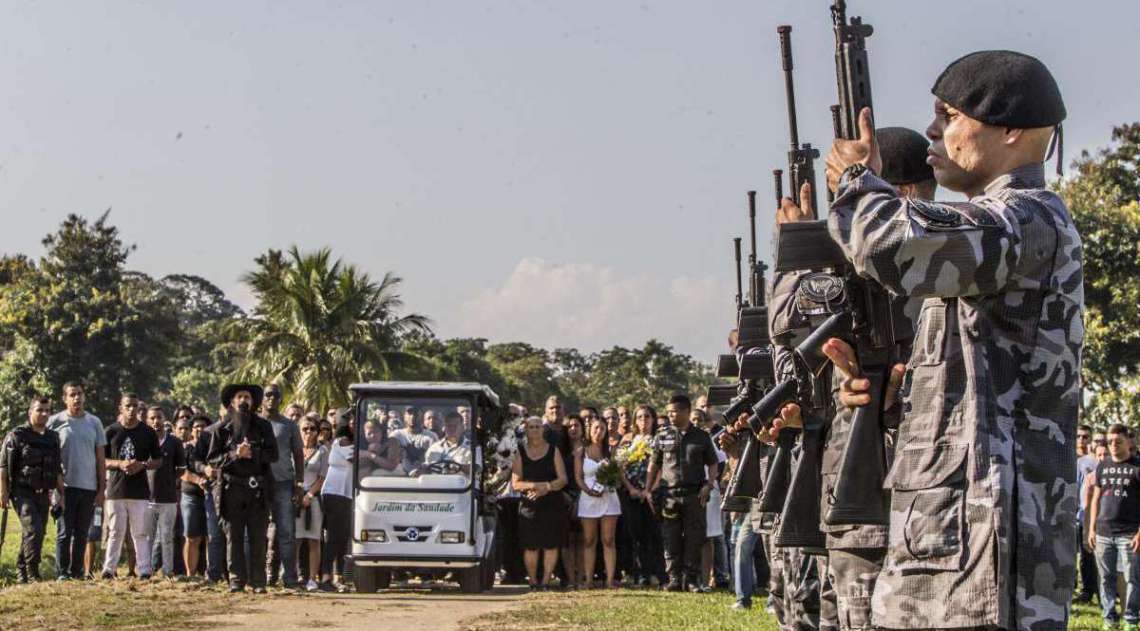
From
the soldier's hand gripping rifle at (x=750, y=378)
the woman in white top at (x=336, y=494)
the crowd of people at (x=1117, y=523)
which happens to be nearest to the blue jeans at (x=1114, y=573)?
the crowd of people at (x=1117, y=523)

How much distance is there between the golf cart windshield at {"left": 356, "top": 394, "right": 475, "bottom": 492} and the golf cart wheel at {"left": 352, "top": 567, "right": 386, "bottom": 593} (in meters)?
0.95

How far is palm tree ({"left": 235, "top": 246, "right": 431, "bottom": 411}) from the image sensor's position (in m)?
42.5

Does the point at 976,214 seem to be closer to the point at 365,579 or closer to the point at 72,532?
the point at 72,532

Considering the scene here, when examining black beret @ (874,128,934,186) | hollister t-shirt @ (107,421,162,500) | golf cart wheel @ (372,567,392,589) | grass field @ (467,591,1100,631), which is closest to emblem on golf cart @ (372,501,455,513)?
golf cart wheel @ (372,567,392,589)

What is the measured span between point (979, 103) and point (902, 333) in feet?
3.38

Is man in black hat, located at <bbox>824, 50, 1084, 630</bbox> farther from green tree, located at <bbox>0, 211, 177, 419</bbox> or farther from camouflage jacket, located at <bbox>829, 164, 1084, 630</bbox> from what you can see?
green tree, located at <bbox>0, 211, 177, 419</bbox>

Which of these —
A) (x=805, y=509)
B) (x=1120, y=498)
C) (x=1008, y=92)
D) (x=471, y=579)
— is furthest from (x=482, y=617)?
(x=1008, y=92)

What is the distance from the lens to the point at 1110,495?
50.3ft

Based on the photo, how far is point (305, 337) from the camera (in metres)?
42.9

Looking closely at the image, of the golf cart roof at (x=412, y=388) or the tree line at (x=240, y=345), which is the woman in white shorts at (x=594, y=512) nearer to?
the golf cart roof at (x=412, y=388)

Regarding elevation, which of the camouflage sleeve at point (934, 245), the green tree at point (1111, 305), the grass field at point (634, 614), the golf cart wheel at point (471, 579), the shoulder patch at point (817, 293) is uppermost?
the green tree at point (1111, 305)

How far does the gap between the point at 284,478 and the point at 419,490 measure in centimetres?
210

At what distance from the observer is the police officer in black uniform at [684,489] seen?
1855cm

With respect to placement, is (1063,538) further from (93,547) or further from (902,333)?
(93,547)
